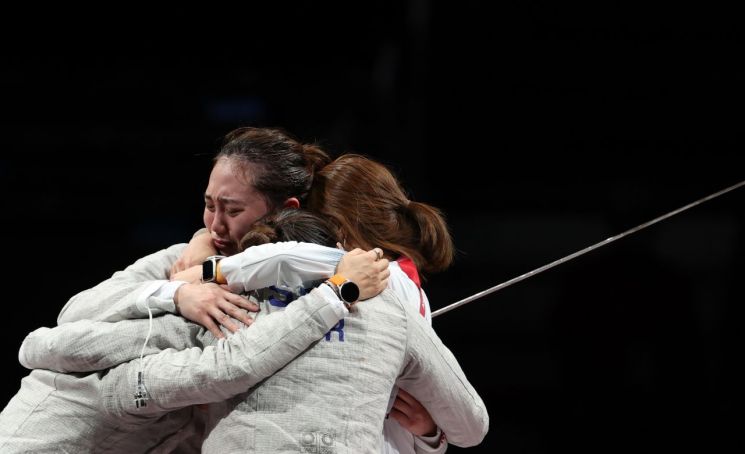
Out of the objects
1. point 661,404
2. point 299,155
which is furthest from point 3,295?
point 661,404

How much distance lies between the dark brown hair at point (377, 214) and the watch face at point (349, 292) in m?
0.28

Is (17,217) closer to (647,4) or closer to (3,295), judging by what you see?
(3,295)

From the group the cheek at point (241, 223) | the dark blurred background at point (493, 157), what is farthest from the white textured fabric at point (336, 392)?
the dark blurred background at point (493, 157)

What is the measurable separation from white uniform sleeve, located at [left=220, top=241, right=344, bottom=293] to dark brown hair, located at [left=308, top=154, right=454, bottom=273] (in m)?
0.25

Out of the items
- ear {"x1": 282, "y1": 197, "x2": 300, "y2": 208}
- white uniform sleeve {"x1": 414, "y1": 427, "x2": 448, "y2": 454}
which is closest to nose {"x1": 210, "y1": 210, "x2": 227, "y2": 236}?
ear {"x1": 282, "y1": 197, "x2": 300, "y2": 208}

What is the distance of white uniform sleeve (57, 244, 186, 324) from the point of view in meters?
1.33

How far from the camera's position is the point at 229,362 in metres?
1.20

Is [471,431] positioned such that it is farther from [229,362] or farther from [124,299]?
[124,299]

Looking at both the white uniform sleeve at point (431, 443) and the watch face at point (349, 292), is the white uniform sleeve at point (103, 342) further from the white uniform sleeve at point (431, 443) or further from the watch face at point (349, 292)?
the white uniform sleeve at point (431, 443)

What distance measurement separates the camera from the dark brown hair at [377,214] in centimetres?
155

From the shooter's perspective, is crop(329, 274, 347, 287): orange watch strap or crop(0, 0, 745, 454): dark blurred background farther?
crop(0, 0, 745, 454): dark blurred background

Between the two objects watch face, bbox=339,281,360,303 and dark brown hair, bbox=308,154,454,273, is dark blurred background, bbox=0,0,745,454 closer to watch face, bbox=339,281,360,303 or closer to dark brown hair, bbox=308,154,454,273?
dark brown hair, bbox=308,154,454,273

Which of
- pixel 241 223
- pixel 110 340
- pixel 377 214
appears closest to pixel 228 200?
pixel 241 223

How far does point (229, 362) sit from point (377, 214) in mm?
468
